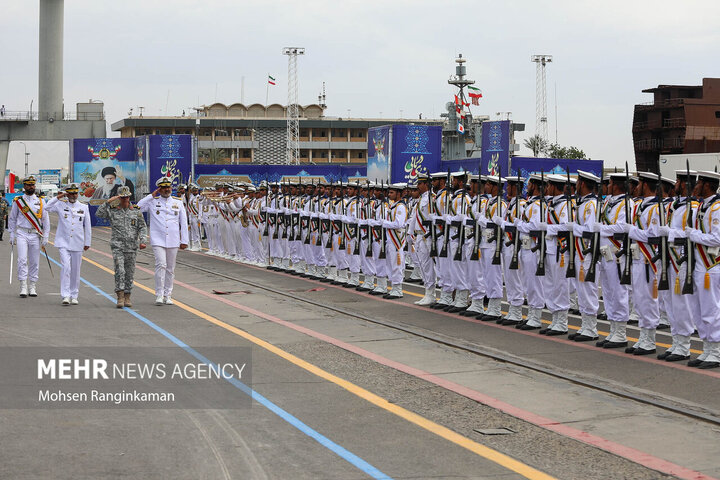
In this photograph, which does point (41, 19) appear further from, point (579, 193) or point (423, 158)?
point (579, 193)

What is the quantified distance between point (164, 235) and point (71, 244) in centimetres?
144

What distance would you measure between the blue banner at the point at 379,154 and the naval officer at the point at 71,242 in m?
11.8

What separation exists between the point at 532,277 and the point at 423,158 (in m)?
14.0

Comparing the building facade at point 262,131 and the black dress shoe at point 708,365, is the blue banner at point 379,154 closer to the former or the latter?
the black dress shoe at point 708,365

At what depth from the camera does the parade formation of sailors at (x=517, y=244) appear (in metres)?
10.7

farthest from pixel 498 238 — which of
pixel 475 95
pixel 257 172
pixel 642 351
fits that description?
pixel 475 95

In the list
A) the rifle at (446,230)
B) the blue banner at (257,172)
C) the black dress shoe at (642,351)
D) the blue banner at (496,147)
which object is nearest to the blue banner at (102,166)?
the blue banner at (257,172)

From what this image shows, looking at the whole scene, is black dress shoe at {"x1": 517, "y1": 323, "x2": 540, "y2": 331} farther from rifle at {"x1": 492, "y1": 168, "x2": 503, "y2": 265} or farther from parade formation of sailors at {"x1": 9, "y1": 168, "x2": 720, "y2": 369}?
rifle at {"x1": 492, "y1": 168, "x2": 503, "y2": 265}

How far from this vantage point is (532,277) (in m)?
13.2

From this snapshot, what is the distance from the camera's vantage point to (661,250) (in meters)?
10.9

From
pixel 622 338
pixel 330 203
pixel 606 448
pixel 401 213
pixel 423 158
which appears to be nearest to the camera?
pixel 606 448

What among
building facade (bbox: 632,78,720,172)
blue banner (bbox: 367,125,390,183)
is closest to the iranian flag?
building facade (bbox: 632,78,720,172)

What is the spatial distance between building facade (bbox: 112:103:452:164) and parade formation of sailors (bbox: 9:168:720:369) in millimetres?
96844

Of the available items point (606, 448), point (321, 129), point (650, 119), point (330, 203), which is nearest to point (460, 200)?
point (330, 203)
